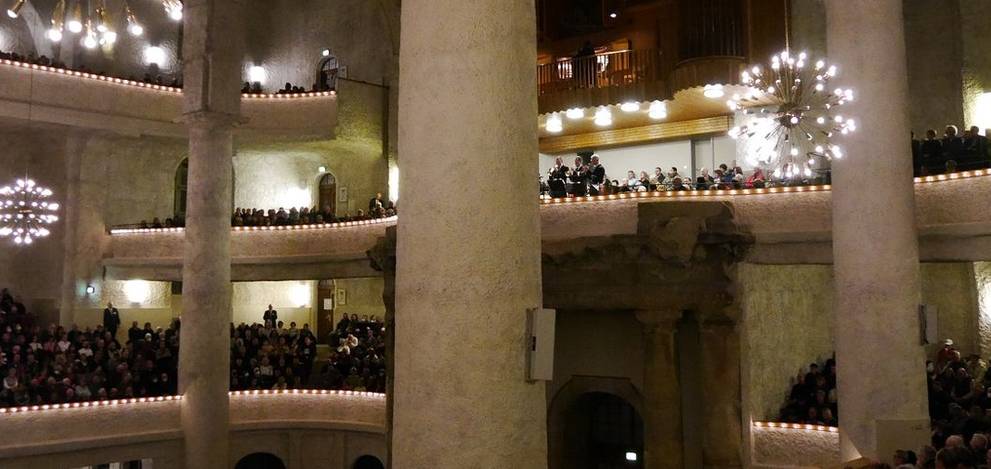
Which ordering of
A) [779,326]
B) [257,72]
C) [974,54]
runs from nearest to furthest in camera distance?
[779,326]
[974,54]
[257,72]

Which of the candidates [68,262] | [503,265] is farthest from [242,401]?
[503,265]

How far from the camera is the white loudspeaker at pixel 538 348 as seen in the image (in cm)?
396

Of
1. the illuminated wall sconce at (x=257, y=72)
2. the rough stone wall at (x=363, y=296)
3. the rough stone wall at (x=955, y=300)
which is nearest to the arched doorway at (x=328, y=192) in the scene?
the rough stone wall at (x=363, y=296)

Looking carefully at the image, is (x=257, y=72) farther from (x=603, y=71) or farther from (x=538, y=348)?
(x=538, y=348)

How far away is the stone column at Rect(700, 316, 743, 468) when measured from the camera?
13031 mm

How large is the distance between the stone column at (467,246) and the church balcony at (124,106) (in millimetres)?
16392

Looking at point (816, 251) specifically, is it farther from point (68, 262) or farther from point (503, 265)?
point (68, 262)

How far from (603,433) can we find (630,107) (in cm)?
743

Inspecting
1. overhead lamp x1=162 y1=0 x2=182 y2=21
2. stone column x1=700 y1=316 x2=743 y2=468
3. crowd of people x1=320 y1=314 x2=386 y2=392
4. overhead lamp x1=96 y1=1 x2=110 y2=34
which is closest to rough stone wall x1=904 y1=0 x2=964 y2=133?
stone column x1=700 y1=316 x2=743 y2=468

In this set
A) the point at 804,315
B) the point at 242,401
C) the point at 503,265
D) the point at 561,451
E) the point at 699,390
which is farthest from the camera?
the point at 242,401

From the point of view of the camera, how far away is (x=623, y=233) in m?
14.9

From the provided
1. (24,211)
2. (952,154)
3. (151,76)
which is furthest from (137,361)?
(952,154)

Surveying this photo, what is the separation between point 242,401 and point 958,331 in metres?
15.7

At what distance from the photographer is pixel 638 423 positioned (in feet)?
51.7
